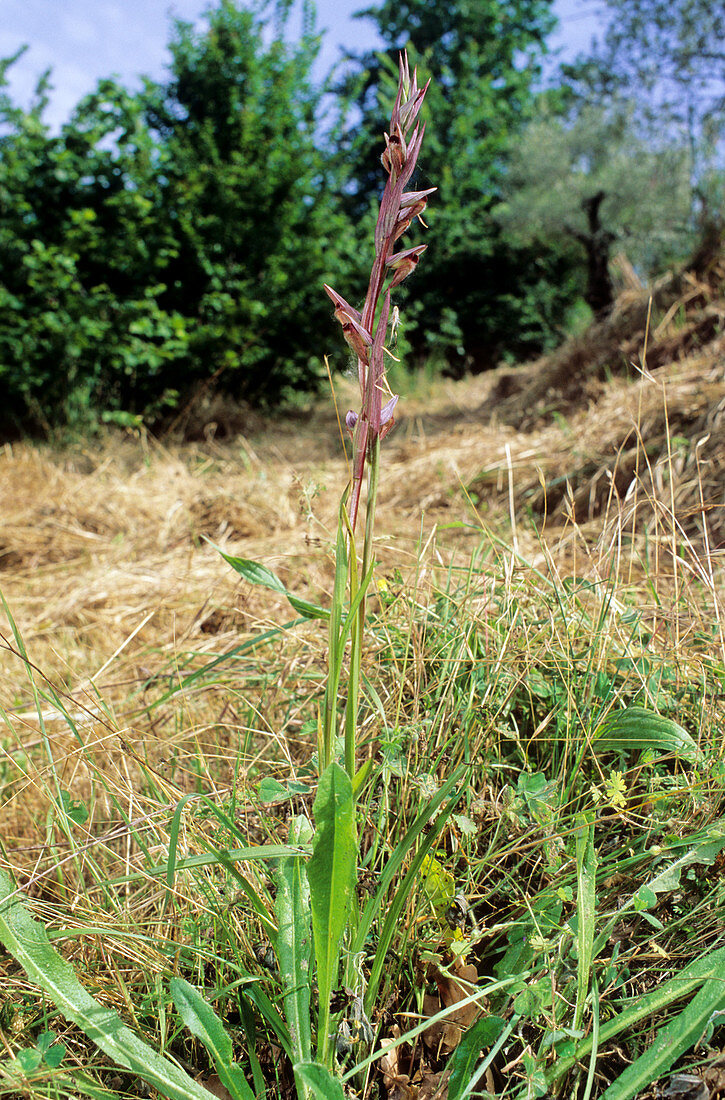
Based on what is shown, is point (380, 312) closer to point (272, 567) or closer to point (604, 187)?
point (272, 567)

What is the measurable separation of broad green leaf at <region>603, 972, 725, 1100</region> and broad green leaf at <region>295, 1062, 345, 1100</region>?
0.33 metres

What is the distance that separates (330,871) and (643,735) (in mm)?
580

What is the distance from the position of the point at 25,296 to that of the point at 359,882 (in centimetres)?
535

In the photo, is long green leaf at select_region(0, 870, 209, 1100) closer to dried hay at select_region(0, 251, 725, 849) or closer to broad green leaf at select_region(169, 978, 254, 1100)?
broad green leaf at select_region(169, 978, 254, 1100)

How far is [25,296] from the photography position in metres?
5.11

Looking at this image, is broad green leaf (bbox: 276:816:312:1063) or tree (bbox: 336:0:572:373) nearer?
broad green leaf (bbox: 276:816:312:1063)

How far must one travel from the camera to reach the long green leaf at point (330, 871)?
0.73 m

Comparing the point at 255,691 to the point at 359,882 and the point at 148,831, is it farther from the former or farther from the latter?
the point at 359,882

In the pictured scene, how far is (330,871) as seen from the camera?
0.75m

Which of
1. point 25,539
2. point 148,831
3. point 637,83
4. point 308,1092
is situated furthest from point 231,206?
point 637,83

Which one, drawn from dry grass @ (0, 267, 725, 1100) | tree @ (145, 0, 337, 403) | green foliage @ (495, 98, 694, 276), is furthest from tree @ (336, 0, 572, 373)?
dry grass @ (0, 267, 725, 1100)

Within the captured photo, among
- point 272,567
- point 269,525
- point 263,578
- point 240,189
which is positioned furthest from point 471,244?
point 263,578

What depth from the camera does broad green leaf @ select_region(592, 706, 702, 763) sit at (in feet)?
3.43

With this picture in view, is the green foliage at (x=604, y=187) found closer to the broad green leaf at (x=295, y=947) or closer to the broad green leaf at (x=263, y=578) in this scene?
the broad green leaf at (x=263, y=578)
